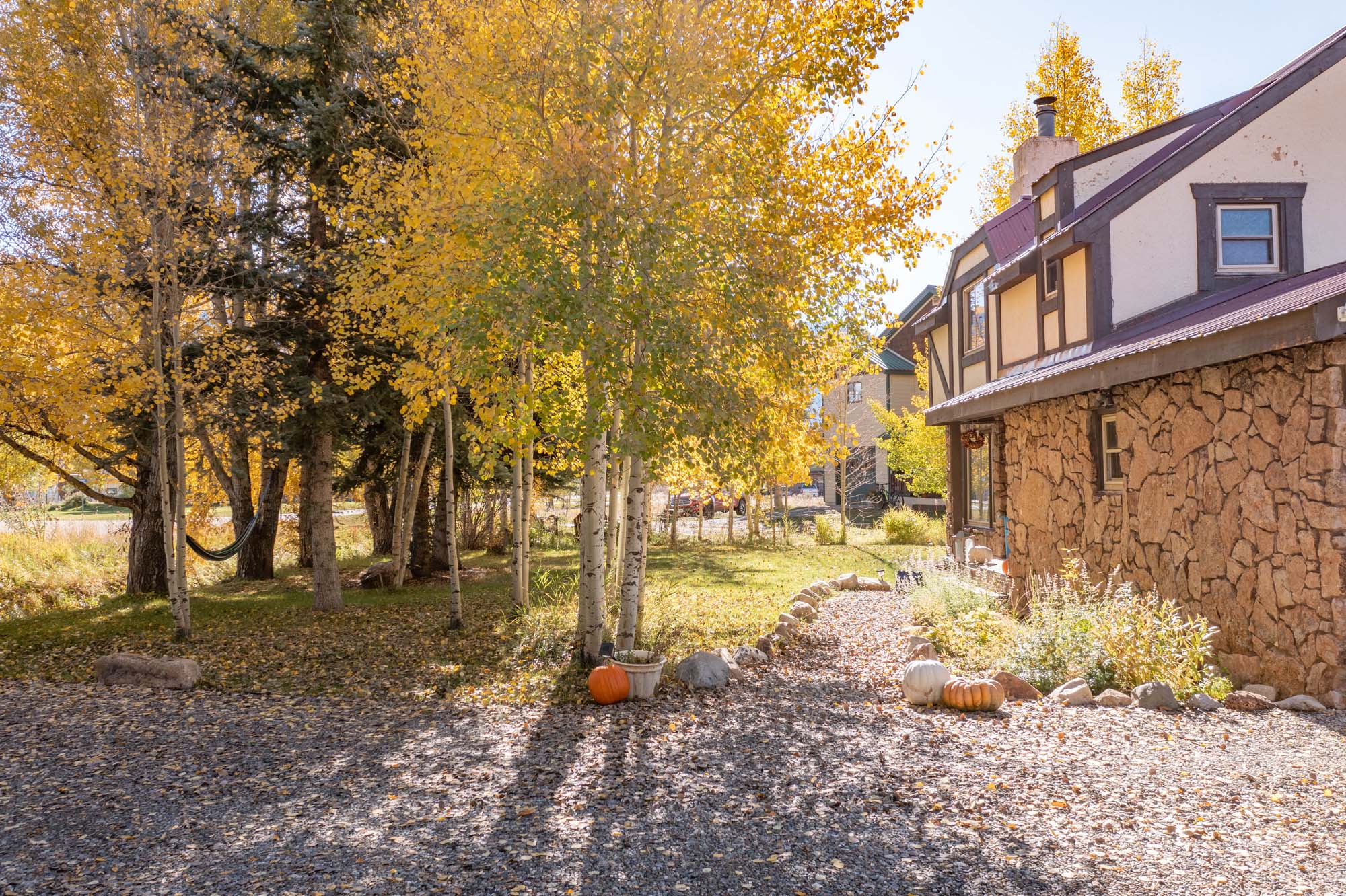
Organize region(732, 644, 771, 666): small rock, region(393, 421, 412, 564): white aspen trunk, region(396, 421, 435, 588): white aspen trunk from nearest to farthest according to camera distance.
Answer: region(732, 644, 771, 666): small rock, region(393, 421, 412, 564): white aspen trunk, region(396, 421, 435, 588): white aspen trunk

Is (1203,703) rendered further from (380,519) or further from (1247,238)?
(380,519)

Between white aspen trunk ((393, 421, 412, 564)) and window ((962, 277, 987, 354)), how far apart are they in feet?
27.0

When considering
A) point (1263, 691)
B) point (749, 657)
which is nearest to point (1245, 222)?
point (1263, 691)

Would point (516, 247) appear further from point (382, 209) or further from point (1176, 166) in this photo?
point (1176, 166)

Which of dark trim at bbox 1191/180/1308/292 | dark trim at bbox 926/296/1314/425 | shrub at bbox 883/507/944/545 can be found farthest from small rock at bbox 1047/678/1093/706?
shrub at bbox 883/507/944/545

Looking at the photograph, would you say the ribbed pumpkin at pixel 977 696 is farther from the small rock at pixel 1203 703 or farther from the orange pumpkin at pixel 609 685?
the orange pumpkin at pixel 609 685

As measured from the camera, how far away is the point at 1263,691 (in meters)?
6.01

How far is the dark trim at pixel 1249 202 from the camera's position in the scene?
8438 millimetres

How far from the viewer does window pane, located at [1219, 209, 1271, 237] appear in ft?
28.1

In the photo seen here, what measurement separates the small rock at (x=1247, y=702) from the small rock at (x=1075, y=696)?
86 cm

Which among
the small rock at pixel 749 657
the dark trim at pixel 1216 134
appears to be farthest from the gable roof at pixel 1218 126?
the small rock at pixel 749 657

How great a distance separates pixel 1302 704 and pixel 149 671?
9.22 metres

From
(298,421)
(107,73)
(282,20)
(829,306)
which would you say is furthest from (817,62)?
(282,20)

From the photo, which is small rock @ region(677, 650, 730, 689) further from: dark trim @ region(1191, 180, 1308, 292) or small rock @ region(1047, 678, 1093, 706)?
dark trim @ region(1191, 180, 1308, 292)
